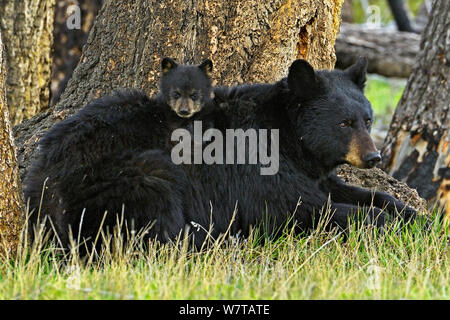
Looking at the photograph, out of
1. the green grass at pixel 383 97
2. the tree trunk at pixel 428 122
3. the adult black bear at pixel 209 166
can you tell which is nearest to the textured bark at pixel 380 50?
the green grass at pixel 383 97

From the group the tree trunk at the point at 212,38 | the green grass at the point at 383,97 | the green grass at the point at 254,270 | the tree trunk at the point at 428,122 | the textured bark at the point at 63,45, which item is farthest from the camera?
the green grass at the point at 383,97

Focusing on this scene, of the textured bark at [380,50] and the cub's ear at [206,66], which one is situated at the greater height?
the cub's ear at [206,66]

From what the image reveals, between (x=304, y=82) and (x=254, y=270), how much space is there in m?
1.26

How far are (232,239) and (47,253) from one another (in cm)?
111

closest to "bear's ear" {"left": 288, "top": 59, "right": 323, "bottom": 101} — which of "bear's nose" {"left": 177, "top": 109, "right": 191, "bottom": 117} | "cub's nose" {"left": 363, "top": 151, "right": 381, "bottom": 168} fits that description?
"cub's nose" {"left": 363, "top": 151, "right": 381, "bottom": 168}

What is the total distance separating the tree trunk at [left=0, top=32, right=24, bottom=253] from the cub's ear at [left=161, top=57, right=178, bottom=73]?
107cm

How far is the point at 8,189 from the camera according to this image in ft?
15.3

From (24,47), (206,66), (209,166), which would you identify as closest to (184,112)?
(209,166)

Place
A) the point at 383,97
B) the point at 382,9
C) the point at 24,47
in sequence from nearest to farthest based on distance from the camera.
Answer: the point at 24,47 < the point at 383,97 < the point at 382,9

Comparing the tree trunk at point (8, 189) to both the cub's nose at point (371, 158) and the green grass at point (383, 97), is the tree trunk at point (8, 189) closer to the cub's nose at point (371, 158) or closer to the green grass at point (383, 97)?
the cub's nose at point (371, 158)

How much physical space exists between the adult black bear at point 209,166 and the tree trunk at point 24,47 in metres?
3.26

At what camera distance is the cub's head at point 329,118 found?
4.93 meters

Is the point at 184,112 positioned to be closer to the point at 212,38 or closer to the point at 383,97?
the point at 212,38

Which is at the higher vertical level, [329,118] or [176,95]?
[176,95]
